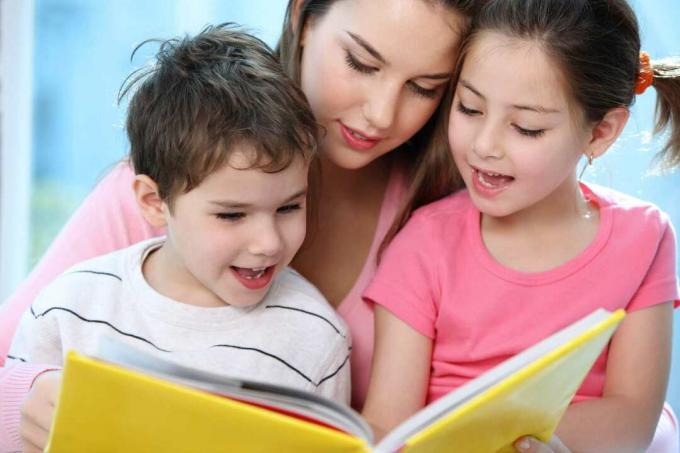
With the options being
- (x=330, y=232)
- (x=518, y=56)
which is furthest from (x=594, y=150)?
(x=330, y=232)

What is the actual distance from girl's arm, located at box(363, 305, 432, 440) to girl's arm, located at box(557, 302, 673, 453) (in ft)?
0.77

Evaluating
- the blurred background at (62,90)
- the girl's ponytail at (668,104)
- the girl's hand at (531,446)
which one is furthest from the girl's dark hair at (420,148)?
the blurred background at (62,90)

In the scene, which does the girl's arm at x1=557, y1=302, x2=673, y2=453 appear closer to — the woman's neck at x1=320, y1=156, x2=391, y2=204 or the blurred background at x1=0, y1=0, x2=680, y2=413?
the woman's neck at x1=320, y1=156, x2=391, y2=204

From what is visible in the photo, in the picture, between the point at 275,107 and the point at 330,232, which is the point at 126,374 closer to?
the point at 275,107

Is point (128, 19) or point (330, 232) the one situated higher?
point (128, 19)

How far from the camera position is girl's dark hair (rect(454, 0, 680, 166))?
145 cm

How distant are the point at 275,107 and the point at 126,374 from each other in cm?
54

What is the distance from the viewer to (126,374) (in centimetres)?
98

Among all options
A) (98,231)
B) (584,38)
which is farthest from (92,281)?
(584,38)

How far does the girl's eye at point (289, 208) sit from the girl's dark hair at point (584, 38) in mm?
352

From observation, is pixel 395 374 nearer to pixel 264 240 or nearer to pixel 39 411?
pixel 264 240

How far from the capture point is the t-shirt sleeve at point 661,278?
1615mm

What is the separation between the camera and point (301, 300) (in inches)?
61.0

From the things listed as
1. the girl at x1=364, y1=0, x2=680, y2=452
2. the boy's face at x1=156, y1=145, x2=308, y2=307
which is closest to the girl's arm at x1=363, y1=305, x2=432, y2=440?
the girl at x1=364, y1=0, x2=680, y2=452
